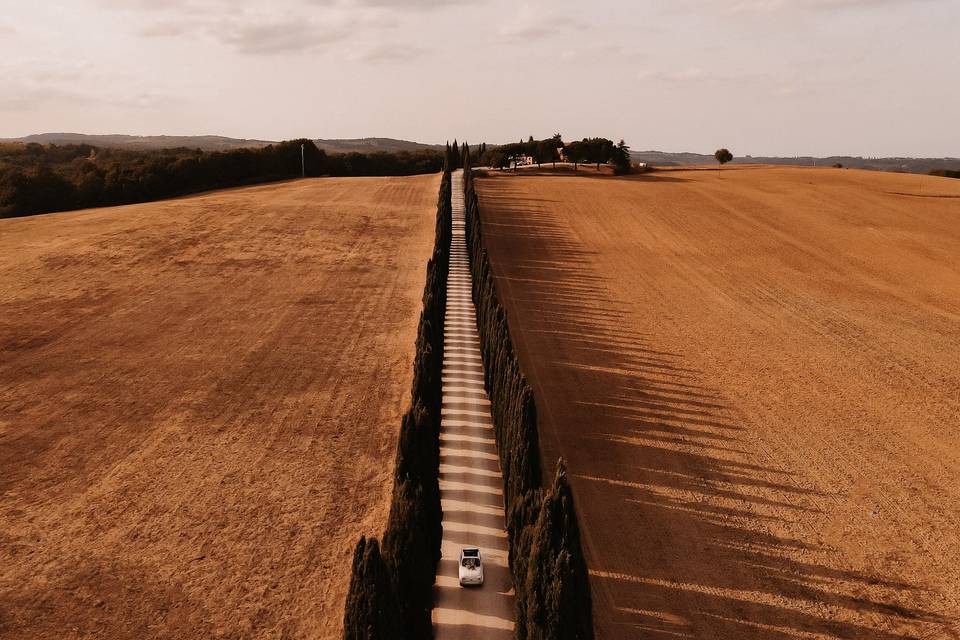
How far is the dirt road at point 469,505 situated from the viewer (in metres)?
13.2

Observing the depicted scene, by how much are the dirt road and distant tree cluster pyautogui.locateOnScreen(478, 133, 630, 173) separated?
7075 centimetres

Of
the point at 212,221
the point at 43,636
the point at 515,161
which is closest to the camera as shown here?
the point at 43,636

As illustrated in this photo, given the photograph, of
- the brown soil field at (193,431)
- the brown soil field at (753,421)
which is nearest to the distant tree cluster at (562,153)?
the brown soil field at (753,421)

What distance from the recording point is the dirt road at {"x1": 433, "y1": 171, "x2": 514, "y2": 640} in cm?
1316

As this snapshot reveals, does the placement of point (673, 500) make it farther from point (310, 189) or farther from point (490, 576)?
point (310, 189)

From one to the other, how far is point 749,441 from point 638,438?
3.96 metres

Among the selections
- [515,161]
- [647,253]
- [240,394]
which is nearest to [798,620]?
[240,394]

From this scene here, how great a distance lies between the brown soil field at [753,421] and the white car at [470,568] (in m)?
2.91

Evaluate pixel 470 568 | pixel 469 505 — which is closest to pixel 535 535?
pixel 470 568

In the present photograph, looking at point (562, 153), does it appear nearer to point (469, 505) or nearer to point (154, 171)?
point (154, 171)

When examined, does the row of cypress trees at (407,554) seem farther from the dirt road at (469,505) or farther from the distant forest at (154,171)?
the distant forest at (154,171)

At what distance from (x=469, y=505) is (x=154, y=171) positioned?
240 ft

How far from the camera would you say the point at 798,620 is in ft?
44.7

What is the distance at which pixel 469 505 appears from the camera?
56.0 feet
